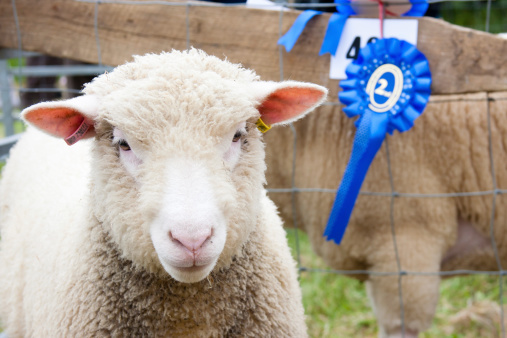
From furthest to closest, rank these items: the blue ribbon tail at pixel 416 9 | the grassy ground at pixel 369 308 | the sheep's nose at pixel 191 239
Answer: the grassy ground at pixel 369 308, the blue ribbon tail at pixel 416 9, the sheep's nose at pixel 191 239

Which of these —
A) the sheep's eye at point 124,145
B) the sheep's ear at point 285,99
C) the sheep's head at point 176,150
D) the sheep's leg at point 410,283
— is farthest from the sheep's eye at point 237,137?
the sheep's leg at point 410,283

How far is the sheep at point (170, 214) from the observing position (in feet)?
3.76

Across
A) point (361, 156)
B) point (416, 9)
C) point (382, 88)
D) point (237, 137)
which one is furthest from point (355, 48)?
point (237, 137)

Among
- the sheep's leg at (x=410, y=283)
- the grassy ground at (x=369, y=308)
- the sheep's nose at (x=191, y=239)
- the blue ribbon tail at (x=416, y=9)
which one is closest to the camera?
the sheep's nose at (x=191, y=239)

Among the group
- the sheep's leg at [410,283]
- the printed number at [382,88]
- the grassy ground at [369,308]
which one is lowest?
the grassy ground at [369,308]

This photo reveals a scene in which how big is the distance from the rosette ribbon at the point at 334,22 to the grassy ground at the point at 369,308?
172 centimetres

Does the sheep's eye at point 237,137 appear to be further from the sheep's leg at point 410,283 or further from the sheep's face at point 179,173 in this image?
the sheep's leg at point 410,283

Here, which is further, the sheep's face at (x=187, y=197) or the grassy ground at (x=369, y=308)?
the grassy ground at (x=369, y=308)

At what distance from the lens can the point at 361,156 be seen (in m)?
1.93

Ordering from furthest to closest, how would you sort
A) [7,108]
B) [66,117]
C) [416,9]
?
[7,108], [416,9], [66,117]

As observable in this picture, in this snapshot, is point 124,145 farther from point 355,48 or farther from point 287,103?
point 355,48

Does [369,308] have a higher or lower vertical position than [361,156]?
lower

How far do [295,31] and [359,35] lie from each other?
25 cm

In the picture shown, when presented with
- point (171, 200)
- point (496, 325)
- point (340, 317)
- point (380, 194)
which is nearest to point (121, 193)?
point (171, 200)
